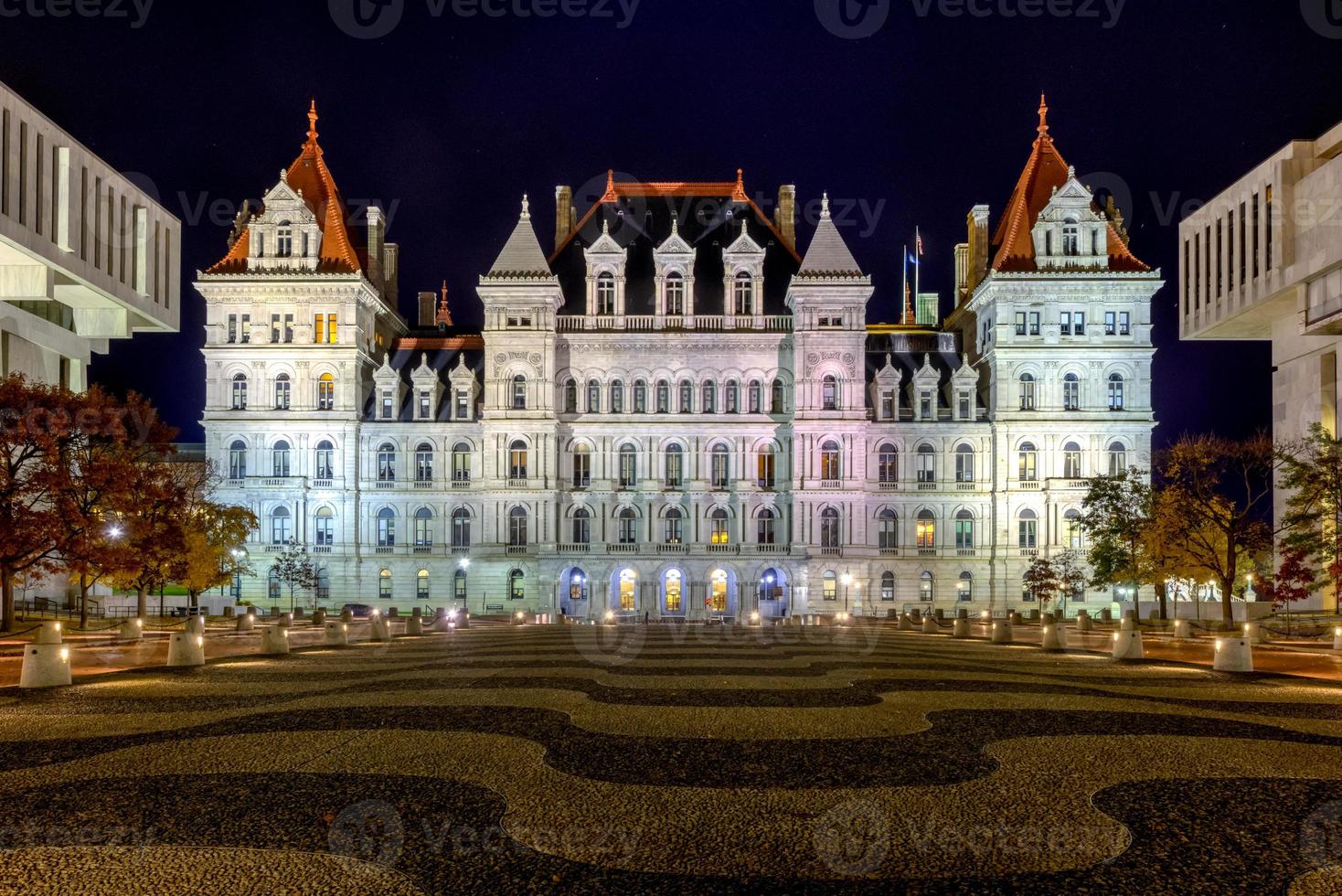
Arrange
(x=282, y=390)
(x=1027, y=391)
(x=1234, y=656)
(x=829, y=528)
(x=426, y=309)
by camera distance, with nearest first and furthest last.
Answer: (x=1234, y=656)
(x=829, y=528)
(x=1027, y=391)
(x=282, y=390)
(x=426, y=309)

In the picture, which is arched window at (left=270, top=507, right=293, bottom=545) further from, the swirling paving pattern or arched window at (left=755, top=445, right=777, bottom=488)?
the swirling paving pattern

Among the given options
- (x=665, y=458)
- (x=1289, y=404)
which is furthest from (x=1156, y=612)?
(x=665, y=458)

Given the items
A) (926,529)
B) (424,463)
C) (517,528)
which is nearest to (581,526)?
(517,528)

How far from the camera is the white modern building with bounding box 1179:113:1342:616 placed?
5075 cm

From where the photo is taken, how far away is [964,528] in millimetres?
66500

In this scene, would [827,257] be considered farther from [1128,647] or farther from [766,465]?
[1128,647]

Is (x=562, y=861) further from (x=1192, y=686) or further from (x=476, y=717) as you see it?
(x=1192, y=686)

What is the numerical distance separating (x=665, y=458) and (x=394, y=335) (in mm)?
23804

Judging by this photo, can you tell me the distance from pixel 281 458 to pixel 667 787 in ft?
201

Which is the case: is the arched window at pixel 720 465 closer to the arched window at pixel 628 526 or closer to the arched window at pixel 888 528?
the arched window at pixel 628 526

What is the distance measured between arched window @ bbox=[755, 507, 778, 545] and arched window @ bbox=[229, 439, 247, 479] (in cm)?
3323

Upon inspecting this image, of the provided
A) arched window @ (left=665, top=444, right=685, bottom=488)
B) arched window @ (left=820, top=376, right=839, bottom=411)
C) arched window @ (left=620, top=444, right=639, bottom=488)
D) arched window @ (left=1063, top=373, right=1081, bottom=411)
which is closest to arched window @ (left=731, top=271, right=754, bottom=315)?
arched window @ (left=820, top=376, right=839, bottom=411)

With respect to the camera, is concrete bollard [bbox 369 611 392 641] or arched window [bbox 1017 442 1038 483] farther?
arched window [bbox 1017 442 1038 483]

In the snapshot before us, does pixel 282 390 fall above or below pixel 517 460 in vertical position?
above
